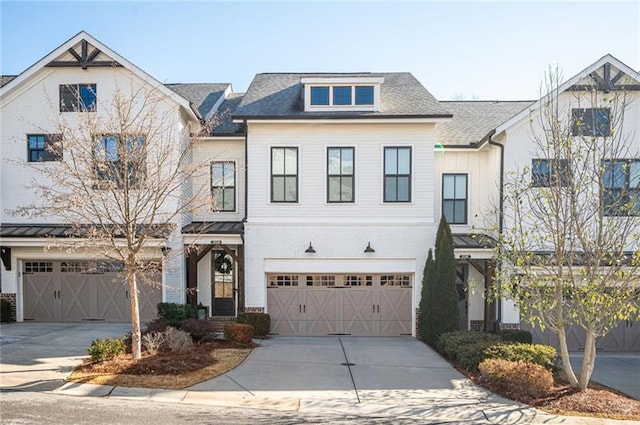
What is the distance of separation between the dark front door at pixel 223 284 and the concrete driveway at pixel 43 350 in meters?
3.44

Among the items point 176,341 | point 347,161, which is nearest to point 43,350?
point 176,341

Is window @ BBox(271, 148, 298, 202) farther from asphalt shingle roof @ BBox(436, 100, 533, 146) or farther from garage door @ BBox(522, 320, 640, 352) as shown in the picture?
garage door @ BBox(522, 320, 640, 352)

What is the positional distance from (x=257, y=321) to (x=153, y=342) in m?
4.20

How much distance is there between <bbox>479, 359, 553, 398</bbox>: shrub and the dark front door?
1053 cm

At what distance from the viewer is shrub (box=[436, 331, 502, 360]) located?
12461 mm

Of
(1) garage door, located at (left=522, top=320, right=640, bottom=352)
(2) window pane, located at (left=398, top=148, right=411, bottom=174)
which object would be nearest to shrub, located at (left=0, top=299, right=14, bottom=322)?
(2) window pane, located at (left=398, top=148, right=411, bottom=174)

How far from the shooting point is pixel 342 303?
53.0ft

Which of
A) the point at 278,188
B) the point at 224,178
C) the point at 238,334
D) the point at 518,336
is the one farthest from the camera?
the point at 224,178

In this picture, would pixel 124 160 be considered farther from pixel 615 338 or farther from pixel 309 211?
pixel 615 338

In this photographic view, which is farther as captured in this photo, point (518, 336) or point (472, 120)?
point (472, 120)

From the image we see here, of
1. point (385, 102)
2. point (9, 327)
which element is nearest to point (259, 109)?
point (385, 102)

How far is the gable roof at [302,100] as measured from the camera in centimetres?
1547

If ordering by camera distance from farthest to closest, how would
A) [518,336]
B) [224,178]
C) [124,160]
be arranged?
[224,178]
[518,336]
[124,160]

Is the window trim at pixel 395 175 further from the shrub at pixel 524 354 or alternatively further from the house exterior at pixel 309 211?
the shrub at pixel 524 354
